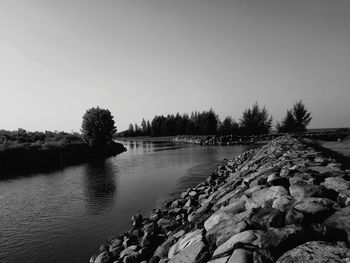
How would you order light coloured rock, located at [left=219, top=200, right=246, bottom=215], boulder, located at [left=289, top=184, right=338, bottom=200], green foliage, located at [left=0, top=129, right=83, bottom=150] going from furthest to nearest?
1. green foliage, located at [left=0, top=129, right=83, bottom=150]
2. light coloured rock, located at [left=219, top=200, right=246, bottom=215]
3. boulder, located at [left=289, top=184, right=338, bottom=200]

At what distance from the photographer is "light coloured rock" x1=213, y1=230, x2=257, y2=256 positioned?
172 inches

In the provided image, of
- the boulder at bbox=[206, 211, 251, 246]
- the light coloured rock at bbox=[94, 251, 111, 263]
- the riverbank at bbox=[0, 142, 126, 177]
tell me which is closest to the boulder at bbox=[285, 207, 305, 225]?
the boulder at bbox=[206, 211, 251, 246]

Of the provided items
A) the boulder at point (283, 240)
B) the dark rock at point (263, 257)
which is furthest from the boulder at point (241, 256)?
the boulder at point (283, 240)

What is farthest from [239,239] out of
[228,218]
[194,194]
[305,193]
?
[194,194]

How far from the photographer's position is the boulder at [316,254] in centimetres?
325

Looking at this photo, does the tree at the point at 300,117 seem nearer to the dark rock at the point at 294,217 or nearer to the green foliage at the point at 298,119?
the green foliage at the point at 298,119

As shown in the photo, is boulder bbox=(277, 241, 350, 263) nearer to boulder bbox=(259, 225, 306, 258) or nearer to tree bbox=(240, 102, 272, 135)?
boulder bbox=(259, 225, 306, 258)

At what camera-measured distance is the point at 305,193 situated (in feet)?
18.1

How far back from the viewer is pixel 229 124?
3484 inches

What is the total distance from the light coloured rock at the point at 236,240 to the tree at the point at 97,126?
4682cm

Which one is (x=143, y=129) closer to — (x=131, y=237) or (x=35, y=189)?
(x=35, y=189)

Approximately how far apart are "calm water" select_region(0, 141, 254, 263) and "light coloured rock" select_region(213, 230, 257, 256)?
5.38 meters

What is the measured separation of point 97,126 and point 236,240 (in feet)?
162

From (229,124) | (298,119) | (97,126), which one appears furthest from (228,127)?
(97,126)
